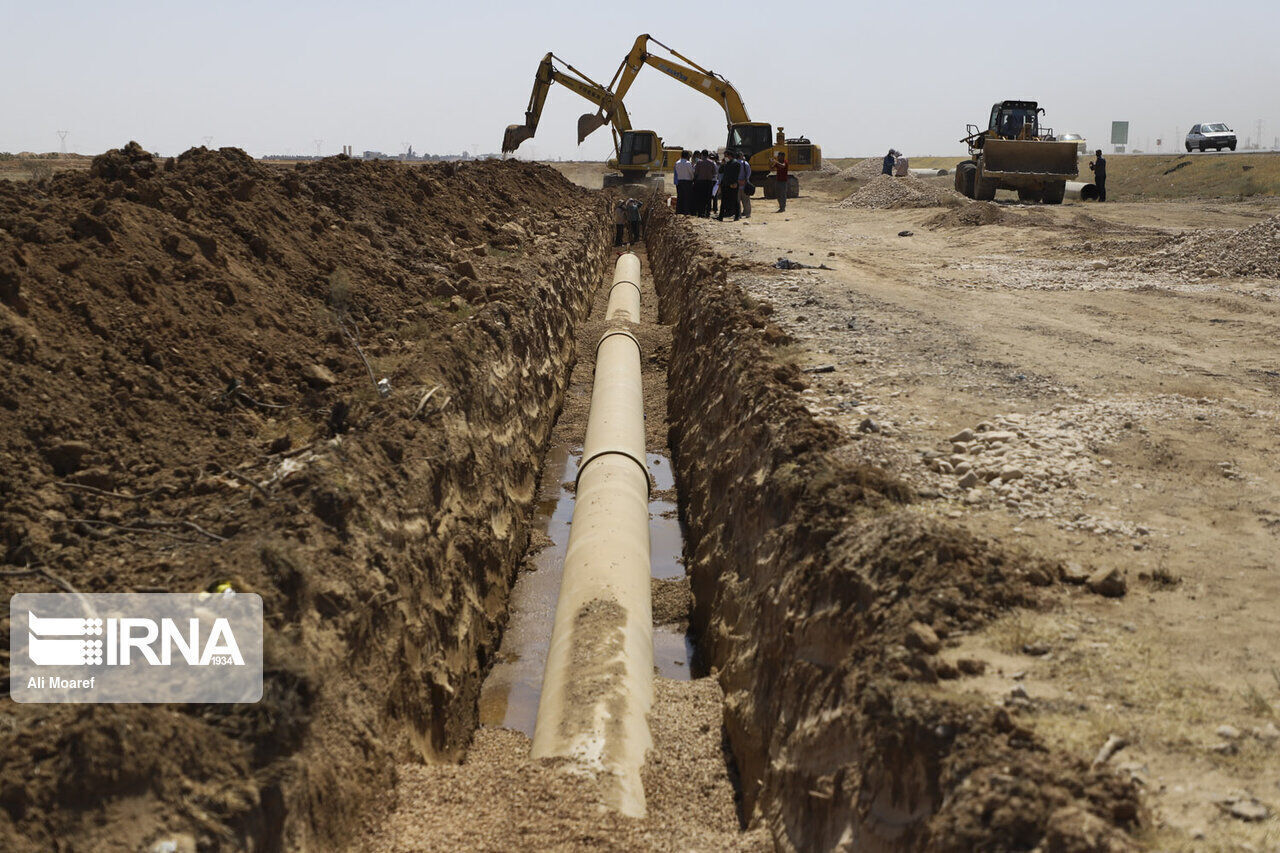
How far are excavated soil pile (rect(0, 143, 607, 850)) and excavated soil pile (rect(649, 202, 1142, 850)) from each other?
77.4 inches

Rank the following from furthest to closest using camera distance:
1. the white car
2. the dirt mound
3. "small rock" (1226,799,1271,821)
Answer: the white car
the dirt mound
"small rock" (1226,799,1271,821)

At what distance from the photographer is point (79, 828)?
361cm

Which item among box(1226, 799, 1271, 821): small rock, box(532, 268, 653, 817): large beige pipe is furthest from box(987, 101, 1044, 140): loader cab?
box(1226, 799, 1271, 821): small rock

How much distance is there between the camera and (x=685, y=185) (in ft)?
85.5

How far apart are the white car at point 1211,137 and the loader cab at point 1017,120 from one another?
26.6 meters

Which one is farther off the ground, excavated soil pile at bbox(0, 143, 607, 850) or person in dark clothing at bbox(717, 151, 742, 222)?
person in dark clothing at bbox(717, 151, 742, 222)

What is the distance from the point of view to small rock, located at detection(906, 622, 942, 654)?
14.7ft

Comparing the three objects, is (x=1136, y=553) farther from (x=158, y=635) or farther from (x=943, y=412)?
(x=158, y=635)

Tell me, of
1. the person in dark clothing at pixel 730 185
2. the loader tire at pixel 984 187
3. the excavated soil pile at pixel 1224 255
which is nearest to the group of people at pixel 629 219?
the person in dark clothing at pixel 730 185

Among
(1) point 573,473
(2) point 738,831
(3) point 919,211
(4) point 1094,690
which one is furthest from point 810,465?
(3) point 919,211

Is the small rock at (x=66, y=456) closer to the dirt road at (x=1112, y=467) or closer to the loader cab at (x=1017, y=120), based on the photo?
the dirt road at (x=1112, y=467)

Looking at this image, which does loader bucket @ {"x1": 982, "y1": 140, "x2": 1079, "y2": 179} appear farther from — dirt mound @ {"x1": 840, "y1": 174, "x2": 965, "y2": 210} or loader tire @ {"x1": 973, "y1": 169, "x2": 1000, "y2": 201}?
dirt mound @ {"x1": 840, "y1": 174, "x2": 965, "y2": 210}

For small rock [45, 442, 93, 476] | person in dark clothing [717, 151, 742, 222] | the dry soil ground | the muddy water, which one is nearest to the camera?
the dry soil ground

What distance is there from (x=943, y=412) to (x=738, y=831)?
12.1ft
